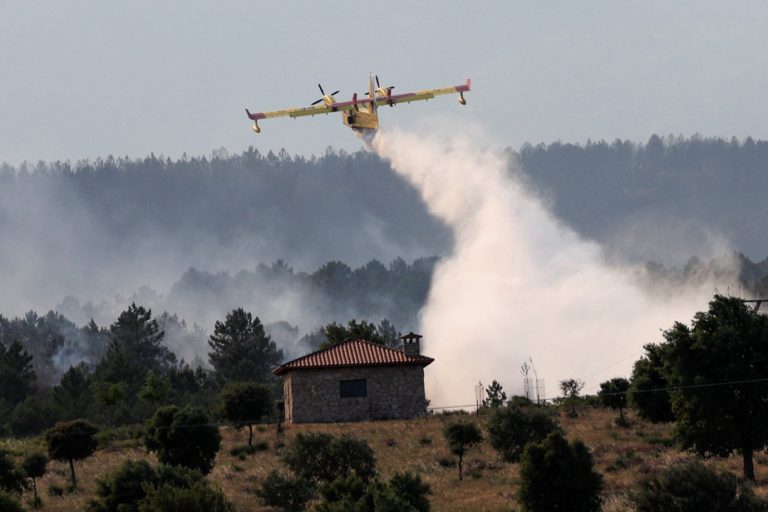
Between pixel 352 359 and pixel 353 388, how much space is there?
198cm

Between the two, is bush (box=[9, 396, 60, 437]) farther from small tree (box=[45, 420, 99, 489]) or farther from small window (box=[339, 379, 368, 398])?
small tree (box=[45, 420, 99, 489])

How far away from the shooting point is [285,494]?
5044cm

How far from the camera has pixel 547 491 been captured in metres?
44.1

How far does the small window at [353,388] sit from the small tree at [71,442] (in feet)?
64.8

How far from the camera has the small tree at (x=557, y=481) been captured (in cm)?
4400

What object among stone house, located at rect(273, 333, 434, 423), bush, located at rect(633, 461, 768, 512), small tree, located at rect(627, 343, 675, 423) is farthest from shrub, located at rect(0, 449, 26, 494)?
small tree, located at rect(627, 343, 675, 423)

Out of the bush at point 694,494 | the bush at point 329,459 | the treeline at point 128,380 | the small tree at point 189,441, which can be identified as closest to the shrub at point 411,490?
the bush at point 694,494

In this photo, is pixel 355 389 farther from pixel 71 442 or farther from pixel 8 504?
pixel 8 504

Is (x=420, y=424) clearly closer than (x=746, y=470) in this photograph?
No

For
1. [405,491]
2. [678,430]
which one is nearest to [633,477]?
[678,430]

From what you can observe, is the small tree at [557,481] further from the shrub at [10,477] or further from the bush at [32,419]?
the bush at [32,419]

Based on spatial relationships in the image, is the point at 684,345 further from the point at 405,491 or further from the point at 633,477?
the point at 405,491

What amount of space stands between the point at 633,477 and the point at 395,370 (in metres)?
28.3

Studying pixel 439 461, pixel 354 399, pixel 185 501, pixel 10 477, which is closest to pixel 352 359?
pixel 354 399
